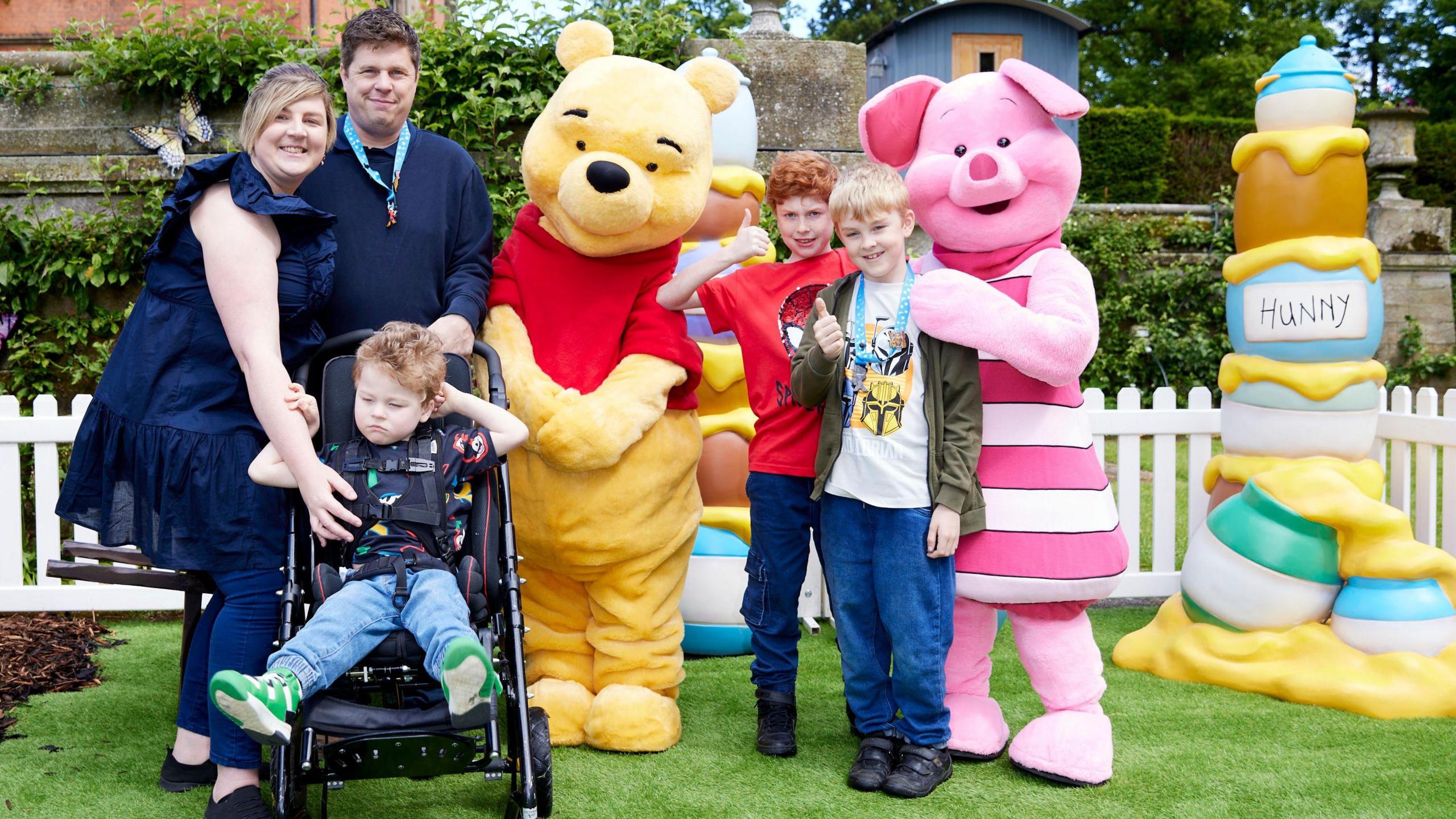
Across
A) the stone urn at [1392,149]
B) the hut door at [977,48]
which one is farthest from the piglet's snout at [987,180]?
the hut door at [977,48]

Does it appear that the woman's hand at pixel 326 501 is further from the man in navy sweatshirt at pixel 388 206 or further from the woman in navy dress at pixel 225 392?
the man in navy sweatshirt at pixel 388 206

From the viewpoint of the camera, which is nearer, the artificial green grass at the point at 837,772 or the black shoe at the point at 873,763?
the artificial green grass at the point at 837,772

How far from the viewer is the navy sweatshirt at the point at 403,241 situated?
320 cm

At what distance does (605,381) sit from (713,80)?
3.30 feet

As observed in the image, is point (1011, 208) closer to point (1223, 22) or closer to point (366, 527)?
point (366, 527)

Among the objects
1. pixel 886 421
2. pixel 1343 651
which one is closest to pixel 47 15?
pixel 886 421

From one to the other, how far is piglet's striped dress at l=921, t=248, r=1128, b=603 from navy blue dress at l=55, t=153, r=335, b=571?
1.85 meters

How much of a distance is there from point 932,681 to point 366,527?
5.04ft

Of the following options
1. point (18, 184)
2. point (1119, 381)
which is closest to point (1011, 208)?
point (18, 184)

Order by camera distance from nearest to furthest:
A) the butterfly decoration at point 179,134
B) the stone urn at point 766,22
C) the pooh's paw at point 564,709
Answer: the pooh's paw at point 564,709
the butterfly decoration at point 179,134
the stone urn at point 766,22

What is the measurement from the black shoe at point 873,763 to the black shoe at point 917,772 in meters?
0.03

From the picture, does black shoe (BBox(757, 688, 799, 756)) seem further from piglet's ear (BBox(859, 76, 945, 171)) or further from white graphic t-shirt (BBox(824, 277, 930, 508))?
piglet's ear (BBox(859, 76, 945, 171))

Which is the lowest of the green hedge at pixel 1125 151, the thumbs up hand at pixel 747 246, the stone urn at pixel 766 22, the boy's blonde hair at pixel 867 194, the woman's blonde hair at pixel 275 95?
the thumbs up hand at pixel 747 246

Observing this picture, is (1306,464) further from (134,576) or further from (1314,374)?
(134,576)
